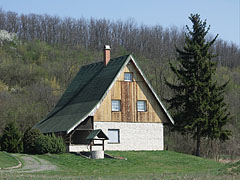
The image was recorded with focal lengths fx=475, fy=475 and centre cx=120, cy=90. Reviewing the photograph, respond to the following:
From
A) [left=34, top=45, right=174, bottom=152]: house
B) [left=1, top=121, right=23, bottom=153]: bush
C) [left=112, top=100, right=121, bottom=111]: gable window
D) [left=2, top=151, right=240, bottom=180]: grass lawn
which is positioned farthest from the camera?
[left=112, top=100, right=121, bottom=111]: gable window

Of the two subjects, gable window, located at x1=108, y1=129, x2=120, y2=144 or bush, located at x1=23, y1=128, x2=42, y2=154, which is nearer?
Answer: bush, located at x1=23, y1=128, x2=42, y2=154

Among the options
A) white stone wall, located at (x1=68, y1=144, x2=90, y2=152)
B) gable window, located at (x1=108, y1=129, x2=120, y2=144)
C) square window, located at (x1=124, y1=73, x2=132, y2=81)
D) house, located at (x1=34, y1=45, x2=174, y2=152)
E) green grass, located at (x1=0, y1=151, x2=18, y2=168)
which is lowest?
green grass, located at (x1=0, y1=151, x2=18, y2=168)

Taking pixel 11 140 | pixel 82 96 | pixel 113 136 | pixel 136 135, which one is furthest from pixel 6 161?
pixel 82 96

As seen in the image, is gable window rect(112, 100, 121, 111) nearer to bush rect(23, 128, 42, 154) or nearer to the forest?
bush rect(23, 128, 42, 154)

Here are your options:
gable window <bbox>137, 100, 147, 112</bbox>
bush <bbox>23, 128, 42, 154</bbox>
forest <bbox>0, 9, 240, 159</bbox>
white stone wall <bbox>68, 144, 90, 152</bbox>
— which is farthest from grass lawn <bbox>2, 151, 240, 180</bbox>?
forest <bbox>0, 9, 240, 159</bbox>

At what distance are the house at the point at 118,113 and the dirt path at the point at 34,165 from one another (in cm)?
469

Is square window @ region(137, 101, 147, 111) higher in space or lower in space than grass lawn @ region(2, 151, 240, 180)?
higher

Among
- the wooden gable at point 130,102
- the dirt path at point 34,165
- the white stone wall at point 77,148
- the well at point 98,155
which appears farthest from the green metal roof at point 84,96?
the dirt path at point 34,165

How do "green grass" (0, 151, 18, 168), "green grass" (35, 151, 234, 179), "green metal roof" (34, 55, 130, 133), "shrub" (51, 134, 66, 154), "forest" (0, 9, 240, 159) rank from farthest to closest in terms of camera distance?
"forest" (0, 9, 240, 159), "green metal roof" (34, 55, 130, 133), "shrub" (51, 134, 66, 154), "green grass" (35, 151, 234, 179), "green grass" (0, 151, 18, 168)

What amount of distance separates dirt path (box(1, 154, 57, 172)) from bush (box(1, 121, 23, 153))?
318 cm

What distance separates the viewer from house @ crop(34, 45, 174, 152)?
1599 inches

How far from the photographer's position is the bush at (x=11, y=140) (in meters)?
39.3

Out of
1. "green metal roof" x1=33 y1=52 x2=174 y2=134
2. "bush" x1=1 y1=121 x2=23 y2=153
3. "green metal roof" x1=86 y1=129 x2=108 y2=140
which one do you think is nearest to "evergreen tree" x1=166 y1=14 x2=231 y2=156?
"green metal roof" x1=33 y1=52 x2=174 y2=134

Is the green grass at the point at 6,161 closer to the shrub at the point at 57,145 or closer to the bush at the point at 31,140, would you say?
the shrub at the point at 57,145
